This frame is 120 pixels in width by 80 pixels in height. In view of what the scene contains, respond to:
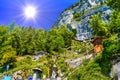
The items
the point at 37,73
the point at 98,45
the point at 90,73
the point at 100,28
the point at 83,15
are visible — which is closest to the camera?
the point at 90,73

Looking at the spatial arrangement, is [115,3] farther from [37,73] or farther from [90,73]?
[37,73]

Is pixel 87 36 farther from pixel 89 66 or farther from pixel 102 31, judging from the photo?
pixel 89 66

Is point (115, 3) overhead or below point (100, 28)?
below

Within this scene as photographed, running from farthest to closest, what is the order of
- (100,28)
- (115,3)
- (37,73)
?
1. (100,28)
2. (37,73)
3. (115,3)

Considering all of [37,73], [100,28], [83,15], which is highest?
[83,15]

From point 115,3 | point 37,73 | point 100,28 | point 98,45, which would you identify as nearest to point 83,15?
point 100,28

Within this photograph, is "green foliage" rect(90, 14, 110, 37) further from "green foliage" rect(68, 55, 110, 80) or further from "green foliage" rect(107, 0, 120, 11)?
"green foliage" rect(107, 0, 120, 11)

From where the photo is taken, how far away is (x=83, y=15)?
389 feet

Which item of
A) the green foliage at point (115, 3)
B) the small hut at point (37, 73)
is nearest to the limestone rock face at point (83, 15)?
the small hut at point (37, 73)

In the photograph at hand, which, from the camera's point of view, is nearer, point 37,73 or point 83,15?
point 37,73

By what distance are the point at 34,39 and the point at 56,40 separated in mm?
10922

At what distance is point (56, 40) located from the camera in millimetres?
78500

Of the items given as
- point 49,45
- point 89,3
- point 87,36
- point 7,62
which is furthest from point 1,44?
point 89,3

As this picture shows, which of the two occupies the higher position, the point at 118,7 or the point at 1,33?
the point at 1,33
